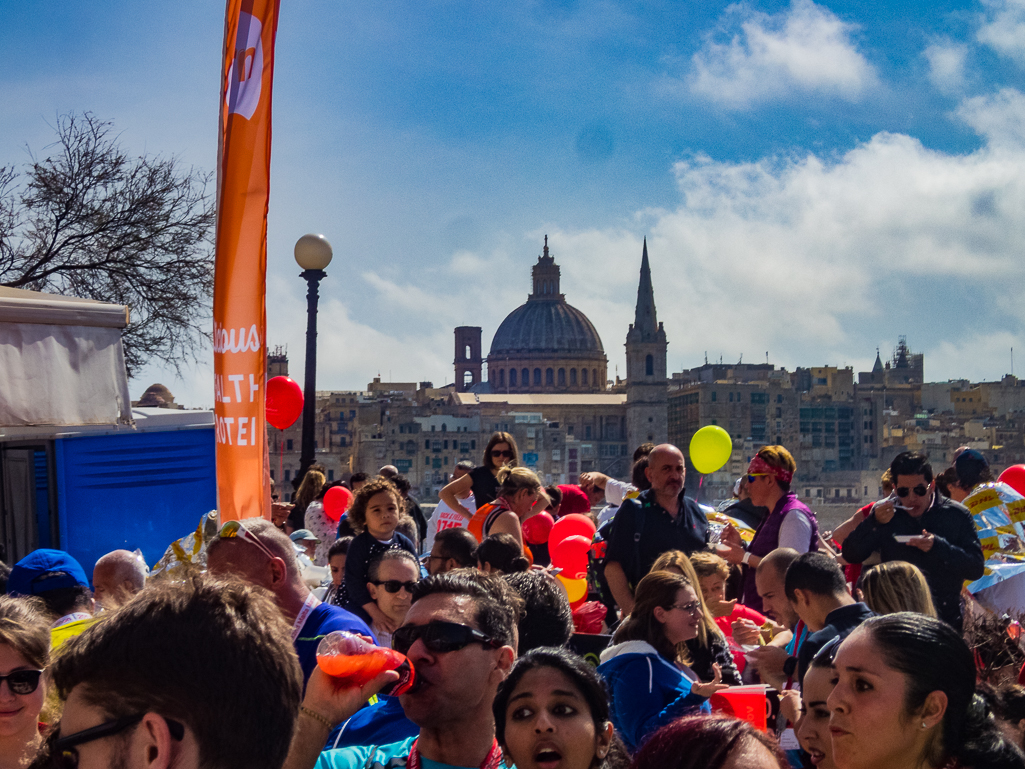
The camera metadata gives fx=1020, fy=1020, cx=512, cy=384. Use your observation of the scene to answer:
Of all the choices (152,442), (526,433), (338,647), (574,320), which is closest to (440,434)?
(526,433)

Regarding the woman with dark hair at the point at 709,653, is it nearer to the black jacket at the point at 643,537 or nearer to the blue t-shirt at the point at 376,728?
the blue t-shirt at the point at 376,728

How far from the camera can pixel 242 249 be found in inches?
175

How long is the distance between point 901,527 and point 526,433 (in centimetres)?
7734

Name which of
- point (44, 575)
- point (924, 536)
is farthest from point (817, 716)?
point (44, 575)

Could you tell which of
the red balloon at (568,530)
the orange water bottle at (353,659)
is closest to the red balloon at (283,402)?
the red balloon at (568,530)

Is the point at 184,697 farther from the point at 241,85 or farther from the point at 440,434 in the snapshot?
the point at 440,434

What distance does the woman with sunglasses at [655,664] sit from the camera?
9.63ft

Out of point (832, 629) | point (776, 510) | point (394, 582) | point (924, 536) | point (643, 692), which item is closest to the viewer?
point (643, 692)

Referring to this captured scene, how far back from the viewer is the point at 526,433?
82062 mm

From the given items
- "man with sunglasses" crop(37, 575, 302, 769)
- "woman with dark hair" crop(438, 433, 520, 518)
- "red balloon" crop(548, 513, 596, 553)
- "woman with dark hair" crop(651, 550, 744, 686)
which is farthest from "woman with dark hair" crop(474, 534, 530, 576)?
"man with sunglasses" crop(37, 575, 302, 769)

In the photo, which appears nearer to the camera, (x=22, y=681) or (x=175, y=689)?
(x=175, y=689)

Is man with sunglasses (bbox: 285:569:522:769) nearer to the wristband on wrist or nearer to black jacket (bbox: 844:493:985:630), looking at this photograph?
the wristband on wrist

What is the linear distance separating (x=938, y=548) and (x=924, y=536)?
86 millimetres

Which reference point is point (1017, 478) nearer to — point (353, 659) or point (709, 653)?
point (709, 653)
